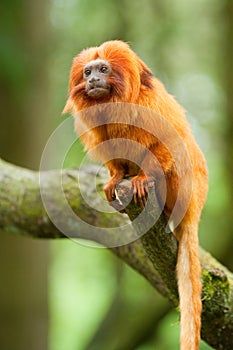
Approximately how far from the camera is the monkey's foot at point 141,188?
9.91ft

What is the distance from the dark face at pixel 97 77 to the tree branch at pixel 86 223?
102 centimetres

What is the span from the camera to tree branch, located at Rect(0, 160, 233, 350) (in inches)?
142

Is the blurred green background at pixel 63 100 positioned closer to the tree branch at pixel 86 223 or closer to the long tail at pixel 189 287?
the tree branch at pixel 86 223

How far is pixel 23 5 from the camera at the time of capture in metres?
7.11

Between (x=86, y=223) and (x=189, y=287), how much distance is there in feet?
4.08

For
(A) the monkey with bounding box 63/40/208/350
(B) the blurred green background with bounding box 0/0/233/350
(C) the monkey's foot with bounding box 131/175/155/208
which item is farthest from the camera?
(B) the blurred green background with bounding box 0/0/233/350

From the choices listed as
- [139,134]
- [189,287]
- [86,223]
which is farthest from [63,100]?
[189,287]

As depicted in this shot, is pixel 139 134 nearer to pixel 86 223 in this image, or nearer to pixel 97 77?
pixel 97 77

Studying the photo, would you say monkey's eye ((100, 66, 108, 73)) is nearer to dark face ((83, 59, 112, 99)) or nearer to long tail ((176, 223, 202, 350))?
dark face ((83, 59, 112, 99))

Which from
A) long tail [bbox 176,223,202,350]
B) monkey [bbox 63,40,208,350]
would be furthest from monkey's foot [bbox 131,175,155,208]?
long tail [bbox 176,223,202,350]

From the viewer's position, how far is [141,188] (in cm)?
305

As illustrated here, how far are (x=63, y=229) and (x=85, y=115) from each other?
137 centimetres

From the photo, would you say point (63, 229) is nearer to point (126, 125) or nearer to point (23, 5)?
point (126, 125)

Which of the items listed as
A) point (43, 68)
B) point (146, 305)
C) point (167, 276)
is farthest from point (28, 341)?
point (167, 276)
